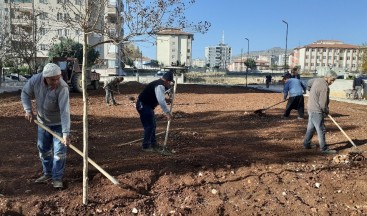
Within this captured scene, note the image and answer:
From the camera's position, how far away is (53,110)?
453 centimetres

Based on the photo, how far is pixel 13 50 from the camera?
79.4 feet

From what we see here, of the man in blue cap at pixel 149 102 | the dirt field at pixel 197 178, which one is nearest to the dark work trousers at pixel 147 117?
the man in blue cap at pixel 149 102

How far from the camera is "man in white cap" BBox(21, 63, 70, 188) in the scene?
4367mm

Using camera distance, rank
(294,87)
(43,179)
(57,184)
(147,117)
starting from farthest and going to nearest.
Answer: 1. (294,87)
2. (147,117)
3. (43,179)
4. (57,184)

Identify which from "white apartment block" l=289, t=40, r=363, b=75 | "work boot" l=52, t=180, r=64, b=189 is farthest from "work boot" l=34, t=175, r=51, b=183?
"white apartment block" l=289, t=40, r=363, b=75

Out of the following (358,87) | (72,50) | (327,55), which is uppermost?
(327,55)

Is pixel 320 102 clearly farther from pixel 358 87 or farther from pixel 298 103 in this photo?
pixel 358 87

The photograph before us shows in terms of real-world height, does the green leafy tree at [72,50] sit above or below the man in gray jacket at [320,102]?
above

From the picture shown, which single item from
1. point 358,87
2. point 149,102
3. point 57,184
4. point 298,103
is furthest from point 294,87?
point 358,87

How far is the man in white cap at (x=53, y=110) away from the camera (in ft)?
14.3

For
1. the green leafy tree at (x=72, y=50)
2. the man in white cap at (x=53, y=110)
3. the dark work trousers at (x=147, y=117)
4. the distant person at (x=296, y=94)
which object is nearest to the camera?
the man in white cap at (x=53, y=110)

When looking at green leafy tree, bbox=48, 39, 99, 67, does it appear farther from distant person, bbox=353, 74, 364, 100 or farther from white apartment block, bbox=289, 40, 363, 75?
white apartment block, bbox=289, 40, 363, 75

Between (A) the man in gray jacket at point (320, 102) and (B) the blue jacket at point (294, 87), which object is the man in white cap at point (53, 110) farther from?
(B) the blue jacket at point (294, 87)

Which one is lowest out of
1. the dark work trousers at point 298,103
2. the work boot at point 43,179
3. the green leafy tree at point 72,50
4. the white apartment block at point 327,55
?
the work boot at point 43,179
